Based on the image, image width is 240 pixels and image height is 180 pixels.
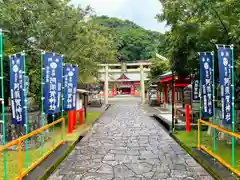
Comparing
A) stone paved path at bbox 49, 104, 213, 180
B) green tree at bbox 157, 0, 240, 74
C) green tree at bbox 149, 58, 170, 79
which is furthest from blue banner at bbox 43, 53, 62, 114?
green tree at bbox 149, 58, 170, 79

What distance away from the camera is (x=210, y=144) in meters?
8.52

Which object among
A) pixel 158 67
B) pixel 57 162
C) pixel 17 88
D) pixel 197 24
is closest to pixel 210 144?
pixel 197 24

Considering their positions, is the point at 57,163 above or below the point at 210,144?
below

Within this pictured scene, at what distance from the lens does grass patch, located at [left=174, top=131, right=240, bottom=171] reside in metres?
6.92

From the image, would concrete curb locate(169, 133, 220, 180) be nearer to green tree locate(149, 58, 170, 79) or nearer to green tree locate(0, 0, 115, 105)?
green tree locate(0, 0, 115, 105)

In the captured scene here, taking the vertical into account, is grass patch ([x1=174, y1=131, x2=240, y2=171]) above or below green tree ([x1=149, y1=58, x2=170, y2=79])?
below

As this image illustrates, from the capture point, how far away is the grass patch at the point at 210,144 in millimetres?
6921

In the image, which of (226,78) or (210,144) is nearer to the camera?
(226,78)

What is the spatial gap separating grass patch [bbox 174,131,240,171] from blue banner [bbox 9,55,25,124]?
16.3 ft

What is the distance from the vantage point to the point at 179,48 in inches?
395

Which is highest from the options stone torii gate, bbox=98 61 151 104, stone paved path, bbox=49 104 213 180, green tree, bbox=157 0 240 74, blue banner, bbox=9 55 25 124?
stone torii gate, bbox=98 61 151 104

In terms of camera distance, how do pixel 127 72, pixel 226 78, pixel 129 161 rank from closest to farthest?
pixel 226 78 → pixel 129 161 → pixel 127 72

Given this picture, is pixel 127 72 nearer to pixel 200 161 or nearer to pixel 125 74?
pixel 125 74

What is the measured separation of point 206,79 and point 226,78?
69.7 inches
